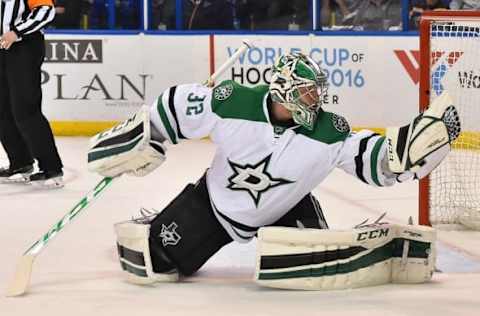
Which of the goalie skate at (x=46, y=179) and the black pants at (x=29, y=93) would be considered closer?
the black pants at (x=29, y=93)

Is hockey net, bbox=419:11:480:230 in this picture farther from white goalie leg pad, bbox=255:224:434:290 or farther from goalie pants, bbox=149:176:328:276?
white goalie leg pad, bbox=255:224:434:290

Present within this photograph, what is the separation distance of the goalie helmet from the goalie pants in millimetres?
315

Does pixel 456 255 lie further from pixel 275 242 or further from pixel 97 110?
pixel 97 110

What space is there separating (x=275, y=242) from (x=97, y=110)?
453 cm

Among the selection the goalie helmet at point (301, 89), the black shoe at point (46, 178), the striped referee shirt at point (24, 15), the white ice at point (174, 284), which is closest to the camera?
the white ice at point (174, 284)

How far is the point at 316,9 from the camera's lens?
7.85 metres

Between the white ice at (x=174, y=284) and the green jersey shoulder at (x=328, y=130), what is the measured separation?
17.2 inches

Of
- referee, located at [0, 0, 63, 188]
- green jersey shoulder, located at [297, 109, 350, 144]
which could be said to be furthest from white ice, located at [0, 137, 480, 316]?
green jersey shoulder, located at [297, 109, 350, 144]

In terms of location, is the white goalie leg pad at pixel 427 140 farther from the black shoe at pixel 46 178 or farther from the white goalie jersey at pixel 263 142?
the black shoe at pixel 46 178

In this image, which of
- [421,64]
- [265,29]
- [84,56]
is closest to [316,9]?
[265,29]

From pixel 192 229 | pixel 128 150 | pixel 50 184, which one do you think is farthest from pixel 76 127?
pixel 128 150

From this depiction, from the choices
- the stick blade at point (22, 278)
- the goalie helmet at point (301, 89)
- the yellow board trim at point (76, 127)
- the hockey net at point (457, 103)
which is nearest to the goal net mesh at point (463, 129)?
the hockey net at point (457, 103)

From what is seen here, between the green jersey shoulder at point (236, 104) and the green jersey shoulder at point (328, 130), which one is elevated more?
the green jersey shoulder at point (236, 104)

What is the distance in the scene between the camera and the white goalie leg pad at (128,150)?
345 centimetres
